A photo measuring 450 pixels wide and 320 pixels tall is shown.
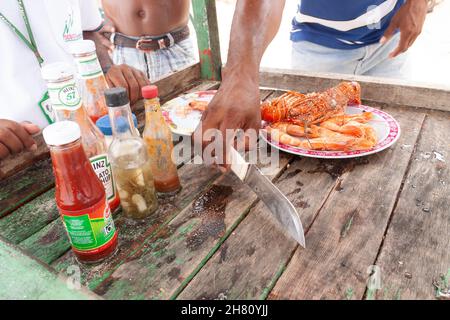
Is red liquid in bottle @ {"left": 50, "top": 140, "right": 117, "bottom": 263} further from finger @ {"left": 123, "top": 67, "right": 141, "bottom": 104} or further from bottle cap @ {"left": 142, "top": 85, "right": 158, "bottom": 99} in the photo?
finger @ {"left": 123, "top": 67, "right": 141, "bottom": 104}

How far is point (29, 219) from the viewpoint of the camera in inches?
52.1

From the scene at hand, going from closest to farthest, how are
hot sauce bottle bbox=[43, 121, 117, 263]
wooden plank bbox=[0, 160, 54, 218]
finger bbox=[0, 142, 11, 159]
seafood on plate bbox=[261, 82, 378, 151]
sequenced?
hot sauce bottle bbox=[43, 121, 117, 263] < wooden plank bbox=[0, 160, 54, 218] < finger bbox=[0, 142, 11, 159] < seafood on plate bbox=[261, 82, 378, 151]

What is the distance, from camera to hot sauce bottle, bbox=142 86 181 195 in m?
1.26

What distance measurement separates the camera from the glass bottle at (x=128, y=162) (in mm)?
1092

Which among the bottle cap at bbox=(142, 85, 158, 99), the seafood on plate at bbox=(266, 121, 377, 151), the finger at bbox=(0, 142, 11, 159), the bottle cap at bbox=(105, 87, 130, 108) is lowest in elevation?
the seafood on plate at bbox=(266, 121, 377, 151)

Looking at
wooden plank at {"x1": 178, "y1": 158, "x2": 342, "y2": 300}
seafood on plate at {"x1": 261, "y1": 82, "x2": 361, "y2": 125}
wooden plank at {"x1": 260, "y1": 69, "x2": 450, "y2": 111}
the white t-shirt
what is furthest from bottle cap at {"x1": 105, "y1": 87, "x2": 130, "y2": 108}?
wooden plank at {"x1": 260, "y1": 69, "x2": 450, "y2": 111}

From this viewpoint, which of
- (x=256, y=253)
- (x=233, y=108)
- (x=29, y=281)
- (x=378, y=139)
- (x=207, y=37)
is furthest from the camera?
(x=207, y=37)

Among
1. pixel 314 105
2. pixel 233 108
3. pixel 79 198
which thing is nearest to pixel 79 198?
pixel 79 198

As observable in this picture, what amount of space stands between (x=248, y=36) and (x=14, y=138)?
3.72 feet

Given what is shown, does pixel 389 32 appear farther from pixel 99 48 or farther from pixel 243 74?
pixel 99 48

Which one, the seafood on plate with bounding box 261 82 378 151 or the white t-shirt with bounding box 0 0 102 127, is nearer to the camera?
the seafood on plate with bounding box 261 82 378 151

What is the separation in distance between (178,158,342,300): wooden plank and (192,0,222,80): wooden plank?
1.32 m

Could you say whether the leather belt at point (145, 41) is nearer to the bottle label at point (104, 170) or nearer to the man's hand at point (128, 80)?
the man's hand at point (128, 80)

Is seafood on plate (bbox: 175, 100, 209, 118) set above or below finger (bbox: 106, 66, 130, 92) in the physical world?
below
